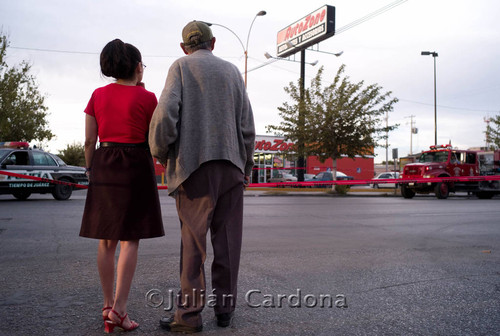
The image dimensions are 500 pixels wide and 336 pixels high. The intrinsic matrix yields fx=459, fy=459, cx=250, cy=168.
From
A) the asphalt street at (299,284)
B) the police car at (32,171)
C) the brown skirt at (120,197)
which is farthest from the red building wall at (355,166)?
the brown skirt at (120,197)

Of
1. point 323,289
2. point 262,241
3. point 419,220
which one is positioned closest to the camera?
point 323,289

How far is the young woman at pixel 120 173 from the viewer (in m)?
2.73

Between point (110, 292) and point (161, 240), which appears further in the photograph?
point (161, 240)

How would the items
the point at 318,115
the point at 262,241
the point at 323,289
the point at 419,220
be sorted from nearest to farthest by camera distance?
the point at 323,289, the point at 262,241, the point at 419,220, the point at 318,115

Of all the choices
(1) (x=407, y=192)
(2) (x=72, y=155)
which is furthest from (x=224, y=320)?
(2) (x=72, y=155)

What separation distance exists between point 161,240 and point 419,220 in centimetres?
561

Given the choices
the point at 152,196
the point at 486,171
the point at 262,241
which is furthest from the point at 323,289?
the point at 486,171

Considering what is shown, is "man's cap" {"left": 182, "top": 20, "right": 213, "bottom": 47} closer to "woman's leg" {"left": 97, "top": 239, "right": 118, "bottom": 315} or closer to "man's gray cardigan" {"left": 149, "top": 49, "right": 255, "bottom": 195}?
"man's gray cardigan" {"left": 149, "top": 49, "right": 255, "bottom": 195}

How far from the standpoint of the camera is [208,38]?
296cm

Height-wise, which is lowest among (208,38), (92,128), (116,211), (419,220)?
(419,220)

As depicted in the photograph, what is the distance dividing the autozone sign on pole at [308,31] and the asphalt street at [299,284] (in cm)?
2853

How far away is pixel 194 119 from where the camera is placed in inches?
108

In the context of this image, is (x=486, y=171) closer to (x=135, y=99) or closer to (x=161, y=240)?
(x=161, y=240)

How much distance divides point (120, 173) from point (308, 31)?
34.9 m
